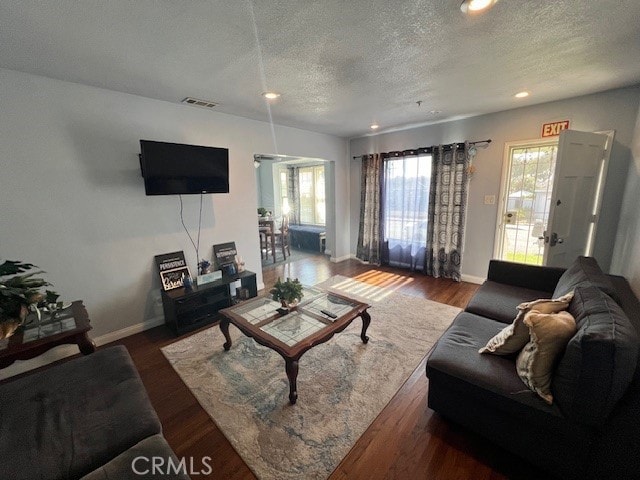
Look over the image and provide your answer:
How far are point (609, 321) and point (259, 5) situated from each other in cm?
227

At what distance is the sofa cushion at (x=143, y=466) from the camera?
37.3 inches

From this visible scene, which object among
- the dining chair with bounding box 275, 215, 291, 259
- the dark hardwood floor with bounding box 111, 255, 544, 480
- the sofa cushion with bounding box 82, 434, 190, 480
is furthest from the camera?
the dining chair with bounding box 275, 215, 291, 259

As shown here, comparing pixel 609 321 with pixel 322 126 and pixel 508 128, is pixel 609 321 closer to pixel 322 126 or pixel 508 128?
pixel 508 128

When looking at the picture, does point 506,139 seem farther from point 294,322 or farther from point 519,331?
point 294,322

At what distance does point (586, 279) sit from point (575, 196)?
1.43 m

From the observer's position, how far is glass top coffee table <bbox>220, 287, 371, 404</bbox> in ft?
5.99

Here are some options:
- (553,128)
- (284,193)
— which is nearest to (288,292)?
(553,128)

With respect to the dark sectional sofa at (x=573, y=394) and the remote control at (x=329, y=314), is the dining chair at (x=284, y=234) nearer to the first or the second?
the remote control at (x=329, y=314)

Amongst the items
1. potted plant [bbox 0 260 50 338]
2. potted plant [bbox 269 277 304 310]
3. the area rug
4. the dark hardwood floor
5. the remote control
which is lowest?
the dark hardwood floor

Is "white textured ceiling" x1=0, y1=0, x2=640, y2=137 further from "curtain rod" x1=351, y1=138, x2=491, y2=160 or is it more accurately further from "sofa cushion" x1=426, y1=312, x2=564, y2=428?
Answer: "sofa cushion" x1=426, y1=312, x2=564, y2=428

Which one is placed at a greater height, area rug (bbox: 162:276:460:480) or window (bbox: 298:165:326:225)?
window (bbox: 298:165:326:225)

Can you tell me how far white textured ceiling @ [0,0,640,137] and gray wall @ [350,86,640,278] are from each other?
0.34 metres

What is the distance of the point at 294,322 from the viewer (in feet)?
7.25

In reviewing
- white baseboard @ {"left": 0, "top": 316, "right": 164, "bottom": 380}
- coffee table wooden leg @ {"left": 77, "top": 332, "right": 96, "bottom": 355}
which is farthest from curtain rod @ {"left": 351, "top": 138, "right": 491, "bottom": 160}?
coffee table wooden leg @ {"left": 77, "top": 332, "right": 96, "bottom": 355}
